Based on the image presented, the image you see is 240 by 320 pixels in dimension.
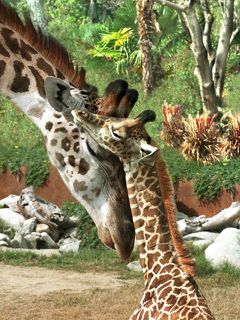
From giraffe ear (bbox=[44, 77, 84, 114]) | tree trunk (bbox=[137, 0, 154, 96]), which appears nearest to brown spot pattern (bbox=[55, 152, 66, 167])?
giraffe ear (bbox=[44, 77, 84, 114])

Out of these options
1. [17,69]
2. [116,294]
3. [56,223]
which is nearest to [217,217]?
[56,223]

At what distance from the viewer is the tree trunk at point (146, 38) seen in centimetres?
1914

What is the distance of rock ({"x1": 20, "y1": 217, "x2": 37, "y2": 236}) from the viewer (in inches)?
514

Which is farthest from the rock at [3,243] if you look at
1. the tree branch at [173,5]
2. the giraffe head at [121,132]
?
the giraffe head at [121,132]

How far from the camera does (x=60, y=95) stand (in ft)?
15.0

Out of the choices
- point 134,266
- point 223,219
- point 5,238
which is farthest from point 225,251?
point 5,238

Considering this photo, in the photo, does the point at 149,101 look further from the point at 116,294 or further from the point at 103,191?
the point at 103,191

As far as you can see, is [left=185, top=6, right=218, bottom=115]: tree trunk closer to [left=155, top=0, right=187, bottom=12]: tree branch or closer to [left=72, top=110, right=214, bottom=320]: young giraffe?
[left=155, top=0, right=187, bottom=12]: tree branch

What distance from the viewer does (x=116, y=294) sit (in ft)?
30.5

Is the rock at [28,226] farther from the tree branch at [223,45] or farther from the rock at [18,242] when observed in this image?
the tree branch at [223,45]

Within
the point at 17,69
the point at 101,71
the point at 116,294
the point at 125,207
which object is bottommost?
the point at 116,294

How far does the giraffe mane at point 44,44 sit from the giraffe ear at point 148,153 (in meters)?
0.76

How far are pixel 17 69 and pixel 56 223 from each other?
28.1ft

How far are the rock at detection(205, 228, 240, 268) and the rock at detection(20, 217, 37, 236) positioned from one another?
3.48m
